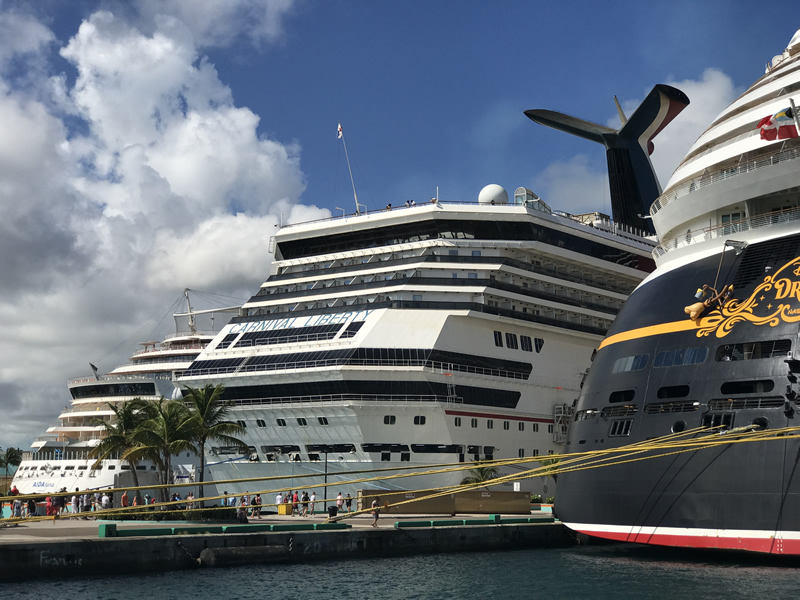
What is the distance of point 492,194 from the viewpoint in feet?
189

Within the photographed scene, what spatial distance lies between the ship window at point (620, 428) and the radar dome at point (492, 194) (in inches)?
1253

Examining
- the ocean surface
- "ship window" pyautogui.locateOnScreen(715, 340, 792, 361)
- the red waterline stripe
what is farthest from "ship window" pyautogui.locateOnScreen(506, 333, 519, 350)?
"ship window" pyautogui.locateOnScreen(715, 340, 792, 361)

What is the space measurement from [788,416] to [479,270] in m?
30.0

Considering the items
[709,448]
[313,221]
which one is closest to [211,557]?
[709,448]

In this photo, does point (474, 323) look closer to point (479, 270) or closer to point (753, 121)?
point (479, 270)

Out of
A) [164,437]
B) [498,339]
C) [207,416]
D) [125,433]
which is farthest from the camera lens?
[498,339]

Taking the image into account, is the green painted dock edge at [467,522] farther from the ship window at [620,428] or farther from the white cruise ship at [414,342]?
the ship window at [620,428]

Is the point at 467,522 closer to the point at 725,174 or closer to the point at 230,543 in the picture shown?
the point at 230,543

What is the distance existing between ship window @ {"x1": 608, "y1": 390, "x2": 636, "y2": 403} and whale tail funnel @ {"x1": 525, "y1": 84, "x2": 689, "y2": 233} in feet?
153

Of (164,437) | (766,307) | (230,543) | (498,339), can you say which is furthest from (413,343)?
(766,307)

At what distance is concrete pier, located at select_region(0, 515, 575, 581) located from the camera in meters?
24.6

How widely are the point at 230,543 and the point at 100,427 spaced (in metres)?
43.8

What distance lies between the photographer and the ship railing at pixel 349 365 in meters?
46.0

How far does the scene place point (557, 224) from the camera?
56188 mm
